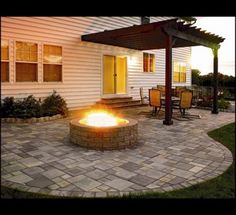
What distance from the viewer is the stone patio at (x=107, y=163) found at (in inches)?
144

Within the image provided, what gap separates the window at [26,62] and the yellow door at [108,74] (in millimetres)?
4142

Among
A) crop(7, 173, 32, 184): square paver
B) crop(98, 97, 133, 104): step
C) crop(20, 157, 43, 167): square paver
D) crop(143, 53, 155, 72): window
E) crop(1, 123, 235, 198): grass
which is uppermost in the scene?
crop(143, 53, 155, 72): window

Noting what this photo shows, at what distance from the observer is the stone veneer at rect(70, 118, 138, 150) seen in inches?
217

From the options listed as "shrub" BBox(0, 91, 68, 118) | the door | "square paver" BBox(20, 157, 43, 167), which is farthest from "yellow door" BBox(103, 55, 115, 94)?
"square paver" BBox(20, 157, 43, 167)

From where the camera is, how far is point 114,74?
13.9 metres

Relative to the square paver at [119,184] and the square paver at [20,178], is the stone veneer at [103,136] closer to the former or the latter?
the square paver at [119,184]

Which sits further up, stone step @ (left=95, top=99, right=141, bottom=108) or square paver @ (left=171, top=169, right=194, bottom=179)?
stone step @ (left=95, top=99, right=141, bottom=108)

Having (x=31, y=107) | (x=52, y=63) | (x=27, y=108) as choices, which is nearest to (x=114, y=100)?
(x=52, y=63)

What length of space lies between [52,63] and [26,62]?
1.15m

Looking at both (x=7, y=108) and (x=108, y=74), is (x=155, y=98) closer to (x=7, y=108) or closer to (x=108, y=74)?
(x=108, y=74)

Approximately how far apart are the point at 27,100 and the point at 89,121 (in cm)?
376

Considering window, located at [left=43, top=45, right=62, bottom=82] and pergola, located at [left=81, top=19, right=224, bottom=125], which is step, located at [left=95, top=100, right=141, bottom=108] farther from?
pergola, located at [left=81, top=19, right=224, bottom=125]

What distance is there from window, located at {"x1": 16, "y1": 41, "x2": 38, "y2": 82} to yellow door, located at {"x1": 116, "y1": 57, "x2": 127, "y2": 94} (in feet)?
17.2
